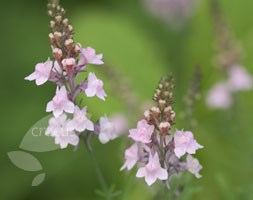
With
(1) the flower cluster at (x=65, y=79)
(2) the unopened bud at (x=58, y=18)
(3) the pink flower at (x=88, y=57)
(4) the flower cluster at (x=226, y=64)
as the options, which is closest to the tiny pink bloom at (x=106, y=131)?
(1) the flower cluster at (x=65, y=79)

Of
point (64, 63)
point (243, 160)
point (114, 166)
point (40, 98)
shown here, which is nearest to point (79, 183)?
point (114, 166)

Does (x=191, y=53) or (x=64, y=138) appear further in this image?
(x=191, y=53)

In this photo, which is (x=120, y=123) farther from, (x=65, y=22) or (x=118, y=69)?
(x=65, y=22)

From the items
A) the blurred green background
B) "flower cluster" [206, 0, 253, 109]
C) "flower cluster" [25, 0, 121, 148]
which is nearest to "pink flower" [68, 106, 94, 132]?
"flower cluster" [25, 0, 121, 148]

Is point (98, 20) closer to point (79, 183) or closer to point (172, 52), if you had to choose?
point (172, 52)

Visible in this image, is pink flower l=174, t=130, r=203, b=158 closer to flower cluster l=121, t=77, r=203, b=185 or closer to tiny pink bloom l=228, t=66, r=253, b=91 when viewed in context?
flower cluster l=121, t=77, r=203, b=185

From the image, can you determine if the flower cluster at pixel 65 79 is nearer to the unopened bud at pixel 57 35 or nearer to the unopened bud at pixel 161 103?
the unopened bud at pixel 57 35

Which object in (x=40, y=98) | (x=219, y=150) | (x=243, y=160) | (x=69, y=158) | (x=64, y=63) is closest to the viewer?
(x=64, y=63)
